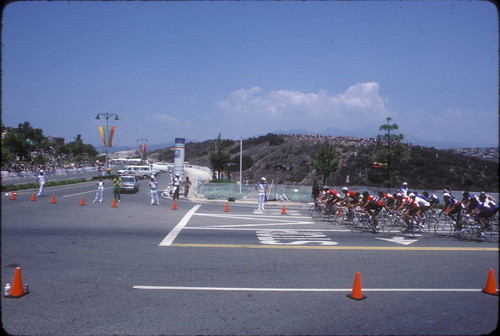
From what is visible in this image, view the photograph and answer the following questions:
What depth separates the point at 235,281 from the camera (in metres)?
7.84

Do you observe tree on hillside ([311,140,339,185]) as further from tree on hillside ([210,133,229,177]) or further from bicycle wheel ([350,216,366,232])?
bicycle wheel ([350,216,366,232])

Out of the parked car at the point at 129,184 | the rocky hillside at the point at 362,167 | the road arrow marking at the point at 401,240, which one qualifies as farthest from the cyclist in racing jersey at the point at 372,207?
the parked car at the point at 129,184

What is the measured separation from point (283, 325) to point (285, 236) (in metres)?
7.62

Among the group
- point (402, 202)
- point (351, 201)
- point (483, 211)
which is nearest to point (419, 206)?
point (402, 202)

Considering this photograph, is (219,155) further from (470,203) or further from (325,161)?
(470,203)

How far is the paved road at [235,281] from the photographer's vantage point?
18.7 ft

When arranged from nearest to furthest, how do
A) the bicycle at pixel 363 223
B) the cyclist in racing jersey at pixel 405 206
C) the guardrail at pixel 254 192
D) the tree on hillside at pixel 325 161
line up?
the cyclist in racing jersey at pixel 405 206
the bicycle at pixel 363 223
the guardrail at pixel 254 192
the tree on hillside at pixel 325 161

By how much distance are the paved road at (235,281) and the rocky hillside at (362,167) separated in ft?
37.7

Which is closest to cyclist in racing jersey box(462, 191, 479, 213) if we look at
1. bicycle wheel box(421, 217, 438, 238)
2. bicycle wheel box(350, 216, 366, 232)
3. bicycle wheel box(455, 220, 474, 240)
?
bicycle wheel box(455, 220, 474, 240)

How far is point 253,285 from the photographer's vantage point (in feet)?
24.9

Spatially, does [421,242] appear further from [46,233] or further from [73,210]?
[73,210]

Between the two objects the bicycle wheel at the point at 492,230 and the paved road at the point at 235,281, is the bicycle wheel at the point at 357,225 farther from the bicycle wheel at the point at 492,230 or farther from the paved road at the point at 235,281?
the bicycle wheel at the point at 492,230

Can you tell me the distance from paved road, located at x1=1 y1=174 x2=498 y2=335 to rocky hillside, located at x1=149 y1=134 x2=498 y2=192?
11489 millimetres

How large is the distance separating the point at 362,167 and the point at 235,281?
43.7 meters
